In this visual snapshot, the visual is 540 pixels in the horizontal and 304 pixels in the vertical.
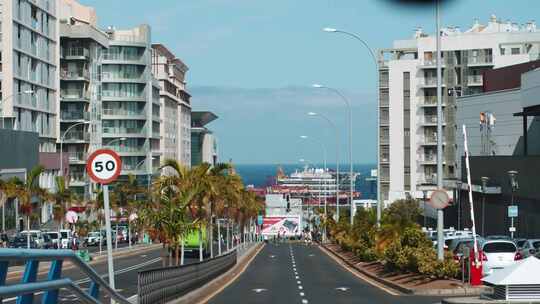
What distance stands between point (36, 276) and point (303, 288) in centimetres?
2794


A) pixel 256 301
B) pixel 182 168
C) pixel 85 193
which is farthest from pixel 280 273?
pixel 85 193

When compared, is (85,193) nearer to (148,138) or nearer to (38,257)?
(148,138)

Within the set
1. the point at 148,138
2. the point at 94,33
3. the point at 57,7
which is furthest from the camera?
the point at 148,138

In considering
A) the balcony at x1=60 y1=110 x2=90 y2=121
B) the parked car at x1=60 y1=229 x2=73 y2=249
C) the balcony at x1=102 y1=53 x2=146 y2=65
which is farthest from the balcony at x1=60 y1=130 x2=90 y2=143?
the parked car at x1=60 y1=229 x2=73 y2=249

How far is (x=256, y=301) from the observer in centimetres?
3062

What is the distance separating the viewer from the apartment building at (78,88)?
11788 cm

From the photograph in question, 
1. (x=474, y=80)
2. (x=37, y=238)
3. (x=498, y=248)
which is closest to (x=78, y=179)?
(x=474, y=80)

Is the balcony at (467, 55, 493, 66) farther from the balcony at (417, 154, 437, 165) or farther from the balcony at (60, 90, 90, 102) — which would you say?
the balcony at (60, 90, 90, 102)

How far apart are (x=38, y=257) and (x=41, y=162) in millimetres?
90246

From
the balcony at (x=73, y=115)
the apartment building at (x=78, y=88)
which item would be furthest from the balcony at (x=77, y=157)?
the balcony at (x=73, y=115)

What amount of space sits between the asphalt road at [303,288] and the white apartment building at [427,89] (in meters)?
71.5

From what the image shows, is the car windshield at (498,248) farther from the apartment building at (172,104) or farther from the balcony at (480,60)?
the apartment building at (172,104)

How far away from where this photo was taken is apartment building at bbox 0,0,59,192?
90000 mm

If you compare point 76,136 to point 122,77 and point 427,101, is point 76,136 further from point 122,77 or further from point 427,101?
point 427,101
